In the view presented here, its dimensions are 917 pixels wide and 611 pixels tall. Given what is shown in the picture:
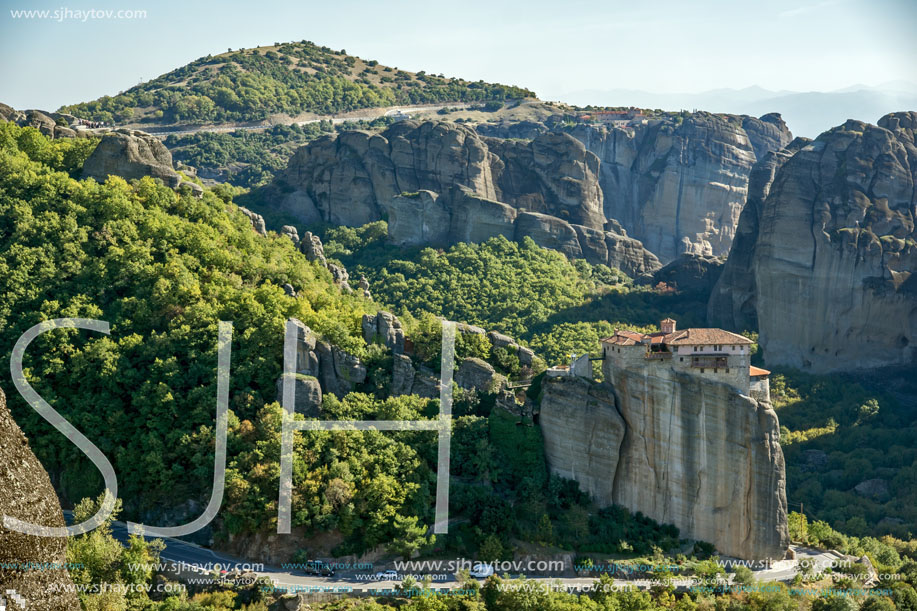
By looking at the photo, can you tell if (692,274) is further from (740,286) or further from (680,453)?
(680,453)

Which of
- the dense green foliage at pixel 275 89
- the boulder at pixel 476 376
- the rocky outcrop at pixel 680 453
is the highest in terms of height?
the dense green foliage at pixel 275 89

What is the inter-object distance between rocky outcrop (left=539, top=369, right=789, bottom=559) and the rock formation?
50.3 m

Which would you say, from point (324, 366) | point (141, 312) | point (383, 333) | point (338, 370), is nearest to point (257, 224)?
point (141, 312)

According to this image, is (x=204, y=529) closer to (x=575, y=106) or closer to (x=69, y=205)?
(x=69, y=205)

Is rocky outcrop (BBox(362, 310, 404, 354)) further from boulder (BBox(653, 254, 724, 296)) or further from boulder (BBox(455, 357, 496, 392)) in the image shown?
boulder (BBox(653, 254, 724, 296))

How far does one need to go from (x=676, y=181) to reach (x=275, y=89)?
62348mm

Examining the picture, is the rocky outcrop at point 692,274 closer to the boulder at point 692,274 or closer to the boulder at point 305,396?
the boulder at point 692,274

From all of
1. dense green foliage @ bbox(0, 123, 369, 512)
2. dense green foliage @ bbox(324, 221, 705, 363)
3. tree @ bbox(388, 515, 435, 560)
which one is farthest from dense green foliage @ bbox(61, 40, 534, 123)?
tree @ bbox(388, 515, 435, 560)

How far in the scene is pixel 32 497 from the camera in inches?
682

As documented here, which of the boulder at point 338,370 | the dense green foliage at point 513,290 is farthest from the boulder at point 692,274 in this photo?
the boulder at point 338,370

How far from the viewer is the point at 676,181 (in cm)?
14325

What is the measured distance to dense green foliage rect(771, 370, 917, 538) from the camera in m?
72.9

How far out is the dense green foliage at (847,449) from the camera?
239ft

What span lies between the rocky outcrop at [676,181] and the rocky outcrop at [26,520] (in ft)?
424
